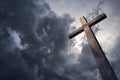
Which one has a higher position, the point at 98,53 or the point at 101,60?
the point at 98,53

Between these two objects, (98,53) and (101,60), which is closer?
(101,60)

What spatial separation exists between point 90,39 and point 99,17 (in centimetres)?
99

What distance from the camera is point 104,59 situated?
10.8 feet

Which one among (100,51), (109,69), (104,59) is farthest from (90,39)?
(109,69)

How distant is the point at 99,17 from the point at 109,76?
2.05m

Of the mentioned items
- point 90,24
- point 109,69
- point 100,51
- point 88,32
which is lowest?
point 109,69

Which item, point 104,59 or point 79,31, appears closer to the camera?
point 104,59

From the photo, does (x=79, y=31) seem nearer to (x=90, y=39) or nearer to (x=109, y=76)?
(x=90, y=39)

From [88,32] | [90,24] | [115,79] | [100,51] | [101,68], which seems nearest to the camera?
[115,79]

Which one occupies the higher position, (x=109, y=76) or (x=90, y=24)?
(x=90, y=24)

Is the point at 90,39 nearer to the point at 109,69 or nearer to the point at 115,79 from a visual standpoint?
the point at 109,69

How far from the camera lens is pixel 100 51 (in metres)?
3.47

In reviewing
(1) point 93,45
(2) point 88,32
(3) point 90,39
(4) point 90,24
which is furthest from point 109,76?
(4) point 90,24

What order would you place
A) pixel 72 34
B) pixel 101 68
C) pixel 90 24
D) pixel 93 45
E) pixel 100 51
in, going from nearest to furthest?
pixel 101 68 < pixel 100 51 < pixel 93 45 < pixel 90 24 < pixel 72 34
